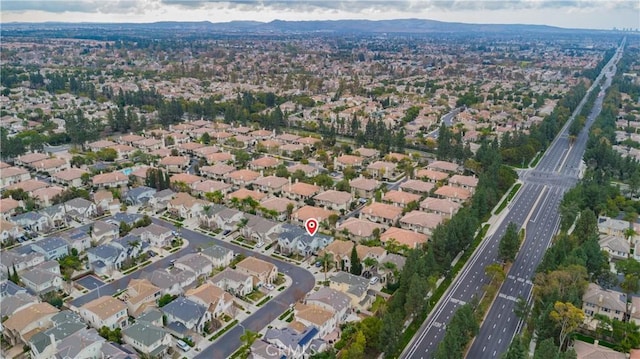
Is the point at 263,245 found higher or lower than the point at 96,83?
lower

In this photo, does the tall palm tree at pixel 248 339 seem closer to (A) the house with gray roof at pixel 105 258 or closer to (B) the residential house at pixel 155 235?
(A) the house with gray roof at pixel 105 258

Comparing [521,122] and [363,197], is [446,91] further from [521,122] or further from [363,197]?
[363,197]

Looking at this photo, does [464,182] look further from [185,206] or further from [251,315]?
[251,315]

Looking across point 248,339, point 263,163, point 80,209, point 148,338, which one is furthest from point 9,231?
point 263,163

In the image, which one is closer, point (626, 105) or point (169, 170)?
point (169, 170)

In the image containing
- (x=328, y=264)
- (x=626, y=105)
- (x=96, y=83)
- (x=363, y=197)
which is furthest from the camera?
(x=96, y=83)

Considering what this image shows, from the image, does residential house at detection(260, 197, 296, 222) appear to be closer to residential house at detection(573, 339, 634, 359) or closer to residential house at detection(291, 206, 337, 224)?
residential house at detection(291, 206, 337, 224)

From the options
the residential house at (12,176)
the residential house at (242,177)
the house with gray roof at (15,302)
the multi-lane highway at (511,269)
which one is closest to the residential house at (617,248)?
the multi-lane highway at (511,269)

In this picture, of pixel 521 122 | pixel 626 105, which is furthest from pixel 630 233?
pixel 626 105
